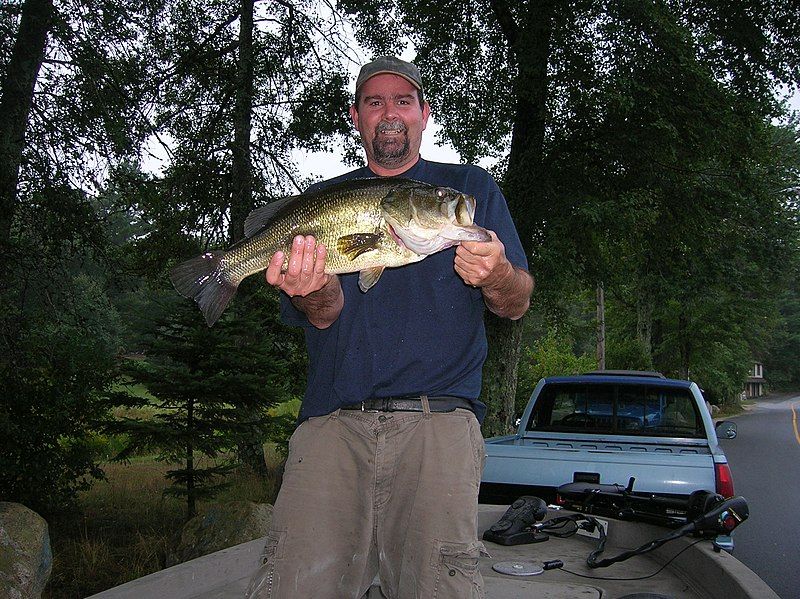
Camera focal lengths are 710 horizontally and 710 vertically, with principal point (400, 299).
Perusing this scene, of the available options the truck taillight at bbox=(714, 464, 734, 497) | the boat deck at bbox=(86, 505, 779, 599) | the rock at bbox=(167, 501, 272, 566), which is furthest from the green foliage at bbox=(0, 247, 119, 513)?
the truck taillight at bbox=(714, 464, 734, 497)

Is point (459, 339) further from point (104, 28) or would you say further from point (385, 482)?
point (104, 28)

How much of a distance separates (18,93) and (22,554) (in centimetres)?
545

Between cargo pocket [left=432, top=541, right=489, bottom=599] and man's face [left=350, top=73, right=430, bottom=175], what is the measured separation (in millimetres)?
1709

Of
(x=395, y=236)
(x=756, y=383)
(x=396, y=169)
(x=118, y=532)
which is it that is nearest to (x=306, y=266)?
(x=395, y=236)

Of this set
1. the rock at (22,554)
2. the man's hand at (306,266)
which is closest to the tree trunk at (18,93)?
the rock at (22,554)

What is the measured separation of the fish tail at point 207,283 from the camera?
10.2ft

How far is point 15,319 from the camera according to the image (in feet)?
28.9

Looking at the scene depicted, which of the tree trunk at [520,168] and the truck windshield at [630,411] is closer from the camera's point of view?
the truck windshield at [630,411]

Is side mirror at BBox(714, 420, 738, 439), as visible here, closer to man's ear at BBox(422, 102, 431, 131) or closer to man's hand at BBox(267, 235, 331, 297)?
man's ear at BBox(422, 102, 431, 131)

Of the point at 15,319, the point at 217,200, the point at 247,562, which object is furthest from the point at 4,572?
the point at 217,200

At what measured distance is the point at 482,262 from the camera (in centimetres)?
264

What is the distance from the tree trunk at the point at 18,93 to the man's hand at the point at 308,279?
22.1 ft

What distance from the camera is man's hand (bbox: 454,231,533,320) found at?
2619mm

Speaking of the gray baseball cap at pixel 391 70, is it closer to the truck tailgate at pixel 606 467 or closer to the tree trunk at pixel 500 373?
the truck tailgate at pixel 606 467
